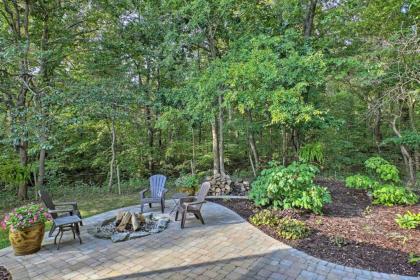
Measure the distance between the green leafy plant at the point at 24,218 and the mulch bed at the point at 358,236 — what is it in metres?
3.24

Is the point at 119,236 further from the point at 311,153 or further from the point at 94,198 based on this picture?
the point at 311,153

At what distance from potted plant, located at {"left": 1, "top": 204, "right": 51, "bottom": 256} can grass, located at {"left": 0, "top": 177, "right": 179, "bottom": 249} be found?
718 millimetres

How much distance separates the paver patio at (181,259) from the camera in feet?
9.35

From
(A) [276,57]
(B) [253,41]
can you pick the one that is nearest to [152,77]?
(B) [253,41]

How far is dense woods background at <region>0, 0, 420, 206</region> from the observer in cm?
522

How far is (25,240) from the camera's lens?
3.44 m

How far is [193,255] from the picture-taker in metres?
3.29

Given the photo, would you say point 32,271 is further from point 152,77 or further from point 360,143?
point 360,143

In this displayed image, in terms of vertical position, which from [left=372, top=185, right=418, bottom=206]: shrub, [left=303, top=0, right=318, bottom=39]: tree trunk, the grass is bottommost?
the grass

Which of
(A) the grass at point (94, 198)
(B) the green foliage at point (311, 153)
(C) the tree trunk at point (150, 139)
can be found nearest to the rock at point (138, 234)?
(A) the grass at point (94, 198)

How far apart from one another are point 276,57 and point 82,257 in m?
4.78

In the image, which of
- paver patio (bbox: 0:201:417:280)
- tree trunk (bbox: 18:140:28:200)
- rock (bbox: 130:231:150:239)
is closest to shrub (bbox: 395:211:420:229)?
paver patio (bbox: 0:201:417:280)

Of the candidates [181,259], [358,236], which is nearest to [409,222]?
[358,236]

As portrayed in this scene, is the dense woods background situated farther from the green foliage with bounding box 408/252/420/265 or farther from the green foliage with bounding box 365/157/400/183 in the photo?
the green foliage with bounding box 408/252/420/265
